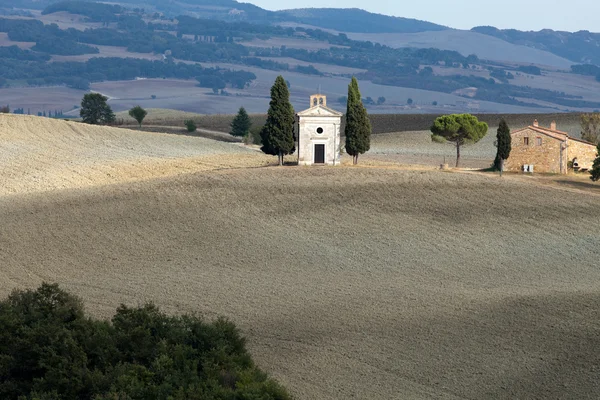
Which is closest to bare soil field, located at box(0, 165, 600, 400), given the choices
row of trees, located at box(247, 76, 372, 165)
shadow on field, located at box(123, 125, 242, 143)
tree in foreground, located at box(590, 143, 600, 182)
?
tree in foreground, located at box(590, 143, 600, 182)

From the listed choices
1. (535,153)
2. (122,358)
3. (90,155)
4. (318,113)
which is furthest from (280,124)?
(122,358)

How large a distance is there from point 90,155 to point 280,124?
24.6 m

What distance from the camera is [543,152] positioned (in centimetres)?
6525

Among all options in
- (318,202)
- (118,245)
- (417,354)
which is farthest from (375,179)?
(417,354)

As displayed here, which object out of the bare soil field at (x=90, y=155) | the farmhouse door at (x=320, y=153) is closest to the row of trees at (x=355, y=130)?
the farmhouse door at (x=320, y=153)

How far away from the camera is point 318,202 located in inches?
2251

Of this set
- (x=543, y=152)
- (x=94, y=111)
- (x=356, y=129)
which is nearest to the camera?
(x=543, y=152)

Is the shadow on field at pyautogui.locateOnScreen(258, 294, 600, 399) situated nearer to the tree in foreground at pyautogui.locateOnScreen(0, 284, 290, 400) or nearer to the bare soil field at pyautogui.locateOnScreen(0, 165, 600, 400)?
the bare soil field at pyautogui.locateOnScreen(0, 165, 600, 400)

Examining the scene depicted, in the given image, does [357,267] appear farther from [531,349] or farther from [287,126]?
[287,126]

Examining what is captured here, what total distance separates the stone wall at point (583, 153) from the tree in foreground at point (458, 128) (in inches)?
311

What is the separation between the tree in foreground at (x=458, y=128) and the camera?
71312 mm

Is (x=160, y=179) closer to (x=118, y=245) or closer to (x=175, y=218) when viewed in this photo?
(x=175, y=218)

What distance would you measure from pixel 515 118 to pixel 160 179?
2966 inches

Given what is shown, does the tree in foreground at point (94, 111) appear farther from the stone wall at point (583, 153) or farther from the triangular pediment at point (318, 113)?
the stone wall at point (583, 153)
